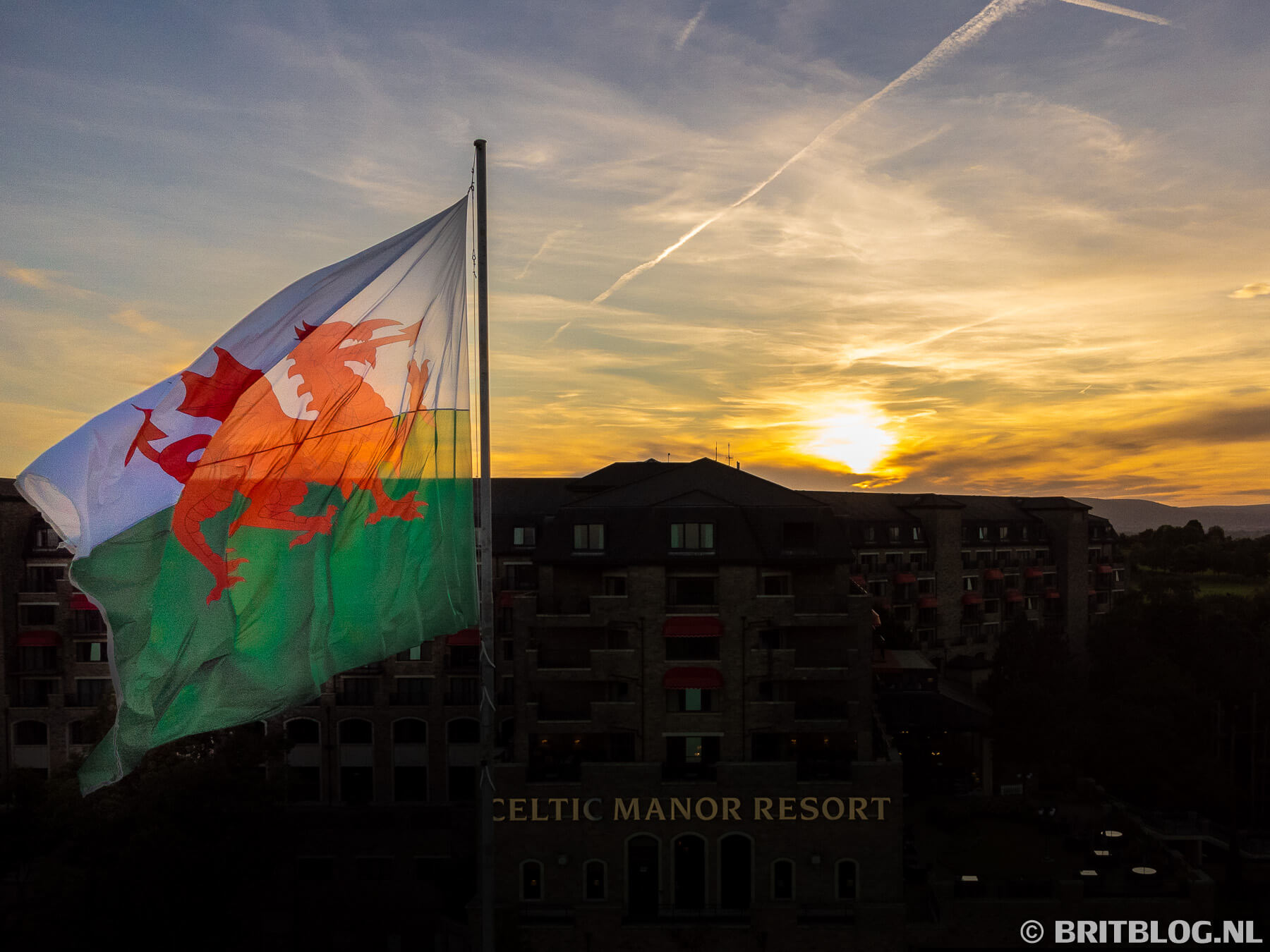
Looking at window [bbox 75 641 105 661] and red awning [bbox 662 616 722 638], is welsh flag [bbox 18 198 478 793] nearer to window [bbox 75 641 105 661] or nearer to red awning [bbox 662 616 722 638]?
red awning [bbox 662 616 722 638]

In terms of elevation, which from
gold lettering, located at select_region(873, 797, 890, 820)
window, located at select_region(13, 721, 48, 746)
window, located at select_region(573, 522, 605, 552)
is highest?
window, located at select_region(573, 522, 605, 552)

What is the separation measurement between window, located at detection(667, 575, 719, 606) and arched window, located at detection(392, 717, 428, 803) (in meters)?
29.9

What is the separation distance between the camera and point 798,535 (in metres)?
50.0

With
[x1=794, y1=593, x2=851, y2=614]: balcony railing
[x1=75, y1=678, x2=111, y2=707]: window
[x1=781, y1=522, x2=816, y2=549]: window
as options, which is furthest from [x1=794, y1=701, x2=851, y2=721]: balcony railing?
[x1=75, y1=678, x2=111, y2=707]: window

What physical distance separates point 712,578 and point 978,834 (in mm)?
26606

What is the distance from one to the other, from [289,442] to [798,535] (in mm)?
37774

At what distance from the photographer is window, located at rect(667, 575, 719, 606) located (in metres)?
48.0

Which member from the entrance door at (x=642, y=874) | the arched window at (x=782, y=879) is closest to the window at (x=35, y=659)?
the entrance door at (x=642, y=874)

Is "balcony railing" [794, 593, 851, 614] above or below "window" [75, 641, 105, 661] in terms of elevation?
above

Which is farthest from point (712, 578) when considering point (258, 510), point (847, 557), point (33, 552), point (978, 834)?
point (33, 552)

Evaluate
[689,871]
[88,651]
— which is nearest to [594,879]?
[689,871]

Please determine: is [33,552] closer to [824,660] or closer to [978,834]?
[824,660]

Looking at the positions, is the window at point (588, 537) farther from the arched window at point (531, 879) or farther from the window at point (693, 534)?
the arched window at point (531, 879)

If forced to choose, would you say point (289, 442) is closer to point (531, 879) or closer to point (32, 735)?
point (531, 879)
